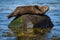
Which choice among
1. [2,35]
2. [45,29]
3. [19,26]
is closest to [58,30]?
[45,29]

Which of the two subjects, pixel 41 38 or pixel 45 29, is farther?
pixel 45 29

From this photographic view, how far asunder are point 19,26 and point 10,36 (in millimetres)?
1730

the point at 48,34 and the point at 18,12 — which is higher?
the point at 18,12

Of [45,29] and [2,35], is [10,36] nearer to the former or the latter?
[2,35]

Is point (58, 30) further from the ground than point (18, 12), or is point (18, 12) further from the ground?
point (18, 12)

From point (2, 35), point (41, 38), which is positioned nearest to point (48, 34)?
point (41, 38)

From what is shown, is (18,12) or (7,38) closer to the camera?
(7,38)

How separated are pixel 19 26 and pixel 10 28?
42cm

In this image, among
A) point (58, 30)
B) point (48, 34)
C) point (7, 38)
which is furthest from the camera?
point (58, 30)

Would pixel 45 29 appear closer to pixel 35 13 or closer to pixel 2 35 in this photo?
pixel 35 13

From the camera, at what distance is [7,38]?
11.2 m

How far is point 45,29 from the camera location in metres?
13.2

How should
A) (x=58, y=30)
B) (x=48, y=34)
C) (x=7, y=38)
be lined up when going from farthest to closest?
(x=58, y=30) → (x=48, y=34) → (x=7, y=38)

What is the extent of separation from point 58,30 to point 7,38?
2.78m
